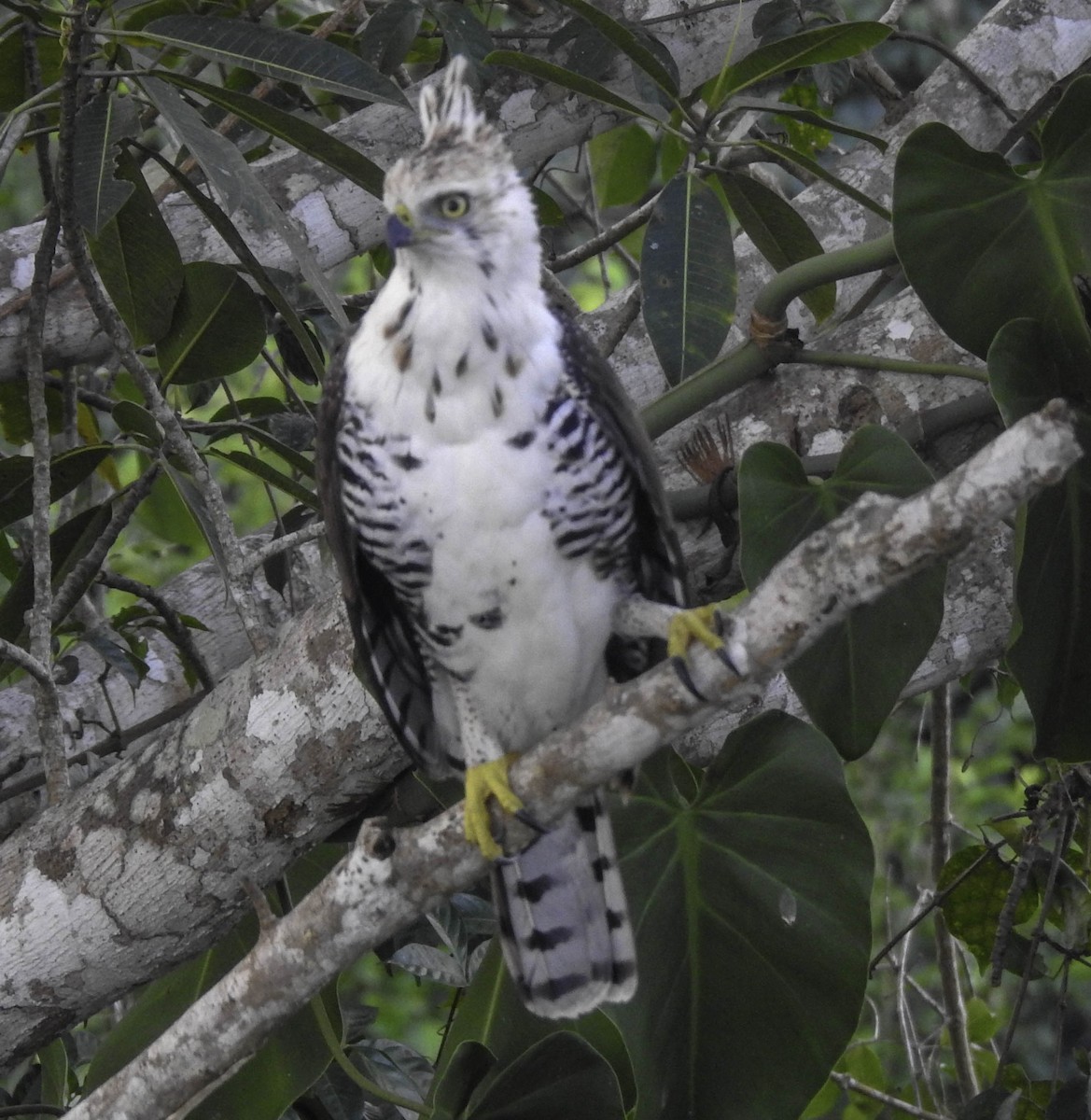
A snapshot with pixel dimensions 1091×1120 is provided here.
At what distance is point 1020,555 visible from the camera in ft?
6.03

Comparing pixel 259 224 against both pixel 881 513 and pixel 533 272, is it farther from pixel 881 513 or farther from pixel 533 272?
pixel 881 513

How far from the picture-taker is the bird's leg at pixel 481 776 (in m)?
2.00

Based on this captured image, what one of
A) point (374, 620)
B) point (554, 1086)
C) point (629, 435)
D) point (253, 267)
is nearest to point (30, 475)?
point (253, 267)

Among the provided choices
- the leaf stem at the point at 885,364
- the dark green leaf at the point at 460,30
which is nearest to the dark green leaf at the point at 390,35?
the dark green leaf at the point at 460,30

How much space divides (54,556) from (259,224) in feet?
3.54

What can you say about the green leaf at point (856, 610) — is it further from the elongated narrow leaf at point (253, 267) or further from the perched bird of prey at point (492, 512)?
the elongated narrow leaf at point (253, 267)

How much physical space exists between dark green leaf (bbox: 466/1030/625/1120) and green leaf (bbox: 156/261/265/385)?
4.66ft

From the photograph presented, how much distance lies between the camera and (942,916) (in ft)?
9.90

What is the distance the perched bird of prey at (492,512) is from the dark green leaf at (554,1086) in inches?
6.2

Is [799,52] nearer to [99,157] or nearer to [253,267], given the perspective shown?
[253,267]

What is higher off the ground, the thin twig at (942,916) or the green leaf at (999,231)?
the green leaf at (999,231)

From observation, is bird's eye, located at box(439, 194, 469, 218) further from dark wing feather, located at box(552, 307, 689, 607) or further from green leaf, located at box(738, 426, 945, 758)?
green leaf, located at box(738, 426, 945, 758)

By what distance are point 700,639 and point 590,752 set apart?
0.19 m

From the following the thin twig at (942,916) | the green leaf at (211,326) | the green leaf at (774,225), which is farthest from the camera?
the thin twig at (942,916)
